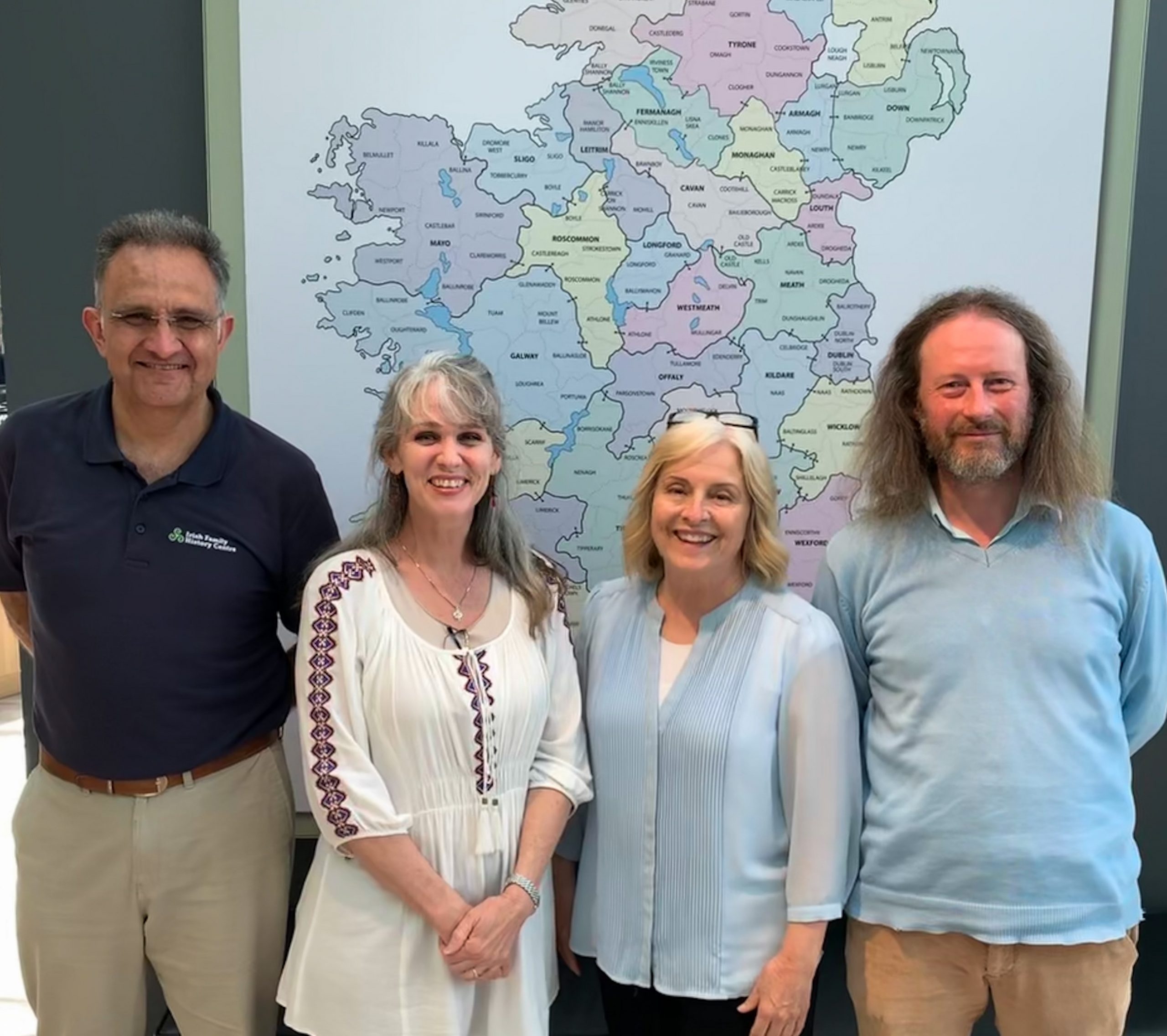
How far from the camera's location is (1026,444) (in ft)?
4.85

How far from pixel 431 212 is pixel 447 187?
63mm

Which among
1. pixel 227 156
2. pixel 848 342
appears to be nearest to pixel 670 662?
pixel 848 342

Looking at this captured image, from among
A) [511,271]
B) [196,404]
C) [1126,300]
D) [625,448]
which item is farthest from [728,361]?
[196,404]

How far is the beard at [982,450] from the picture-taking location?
4.65ft

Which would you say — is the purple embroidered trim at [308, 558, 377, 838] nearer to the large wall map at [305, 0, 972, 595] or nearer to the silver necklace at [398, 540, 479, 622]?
the silver necklace at [398, 540, 479, 622]

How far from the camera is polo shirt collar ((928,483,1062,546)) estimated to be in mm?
1443

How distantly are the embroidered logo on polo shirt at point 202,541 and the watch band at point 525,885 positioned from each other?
72 centimetres

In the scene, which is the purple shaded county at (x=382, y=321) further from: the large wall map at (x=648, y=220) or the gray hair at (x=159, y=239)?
the gray hair at (x=159, y=239)

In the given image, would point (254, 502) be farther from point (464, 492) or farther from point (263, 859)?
point (263, 859)

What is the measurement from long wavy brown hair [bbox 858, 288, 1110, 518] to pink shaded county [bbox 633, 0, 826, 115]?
67cm

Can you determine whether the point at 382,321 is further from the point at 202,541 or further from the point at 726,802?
the point at 726,802

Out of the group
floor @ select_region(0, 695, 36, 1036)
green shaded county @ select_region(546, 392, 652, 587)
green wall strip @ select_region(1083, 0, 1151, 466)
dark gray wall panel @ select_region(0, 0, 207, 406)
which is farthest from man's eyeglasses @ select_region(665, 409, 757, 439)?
floor @ select_region(0, 695, 36, 1036)

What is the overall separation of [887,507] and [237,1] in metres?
1.67

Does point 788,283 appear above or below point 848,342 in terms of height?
above
